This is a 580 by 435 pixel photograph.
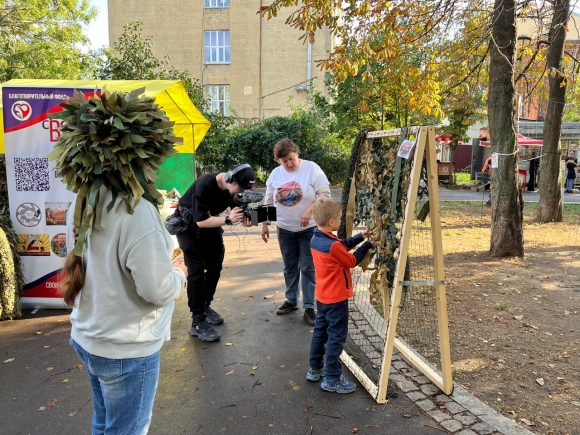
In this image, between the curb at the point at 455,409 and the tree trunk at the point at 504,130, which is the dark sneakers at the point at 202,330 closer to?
the curb at the point at 455,409

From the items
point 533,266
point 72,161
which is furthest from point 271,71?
point 72,161

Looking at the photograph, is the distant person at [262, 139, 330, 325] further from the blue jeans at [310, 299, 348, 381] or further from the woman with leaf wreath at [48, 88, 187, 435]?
the woman with leaf wreath at [48, 88, 187, 435]

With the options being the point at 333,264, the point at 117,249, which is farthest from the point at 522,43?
the point at 117,249

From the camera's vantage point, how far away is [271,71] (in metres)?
29.6

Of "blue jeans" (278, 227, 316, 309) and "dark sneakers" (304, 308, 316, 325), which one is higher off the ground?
"blue jeans" (278, 227, 316, 309)

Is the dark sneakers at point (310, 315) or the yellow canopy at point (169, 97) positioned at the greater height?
the yellow canopy at point (169, 97)

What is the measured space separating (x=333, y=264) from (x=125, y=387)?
1709mm

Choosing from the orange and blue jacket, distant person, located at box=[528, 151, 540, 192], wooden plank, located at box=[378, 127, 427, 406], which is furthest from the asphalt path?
distant person, located at box=[528, 151, 540, 192]

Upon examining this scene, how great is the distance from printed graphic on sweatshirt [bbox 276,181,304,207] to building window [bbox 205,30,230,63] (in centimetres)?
2748

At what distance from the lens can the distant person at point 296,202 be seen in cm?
444

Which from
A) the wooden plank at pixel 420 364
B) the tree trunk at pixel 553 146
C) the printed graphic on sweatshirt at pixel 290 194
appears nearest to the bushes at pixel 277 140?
the tree trunk at pixel 553 146

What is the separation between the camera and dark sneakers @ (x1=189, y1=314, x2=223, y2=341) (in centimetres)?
434

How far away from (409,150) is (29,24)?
17679 mm

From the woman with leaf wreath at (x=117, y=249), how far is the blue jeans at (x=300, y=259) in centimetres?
270
